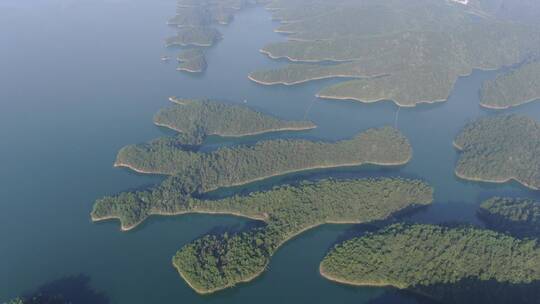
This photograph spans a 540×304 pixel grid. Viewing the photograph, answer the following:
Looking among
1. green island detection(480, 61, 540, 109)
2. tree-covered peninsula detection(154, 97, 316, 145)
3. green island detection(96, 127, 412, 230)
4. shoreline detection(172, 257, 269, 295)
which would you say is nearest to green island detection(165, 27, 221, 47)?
tree-covered peninsula detection(154, 97, 316, 145)

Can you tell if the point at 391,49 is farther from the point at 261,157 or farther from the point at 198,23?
the point at 198,23

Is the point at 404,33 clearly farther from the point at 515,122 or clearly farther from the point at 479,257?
the point at 479,257

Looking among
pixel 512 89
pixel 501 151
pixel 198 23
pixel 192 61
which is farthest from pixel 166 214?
pixel 198 23

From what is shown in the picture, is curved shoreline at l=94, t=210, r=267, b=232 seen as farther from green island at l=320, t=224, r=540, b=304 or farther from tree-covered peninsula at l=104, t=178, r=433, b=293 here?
green island at l=320, t=224, r=540, b=304

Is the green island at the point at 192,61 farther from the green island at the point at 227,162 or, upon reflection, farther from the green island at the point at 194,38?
the green island at the point at 227,162

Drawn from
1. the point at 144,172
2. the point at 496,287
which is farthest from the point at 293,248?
the point at 144,172

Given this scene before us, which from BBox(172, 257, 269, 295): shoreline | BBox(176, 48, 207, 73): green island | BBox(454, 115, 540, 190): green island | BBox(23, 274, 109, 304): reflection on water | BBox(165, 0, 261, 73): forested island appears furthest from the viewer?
BBox(165, 0, 261, 73): forested island
